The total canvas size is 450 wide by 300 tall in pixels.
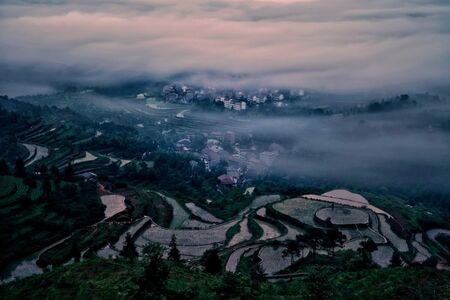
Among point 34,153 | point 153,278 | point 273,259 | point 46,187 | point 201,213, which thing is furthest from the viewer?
point 34,153

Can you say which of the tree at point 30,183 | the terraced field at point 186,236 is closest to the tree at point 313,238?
the terraced field at point 186,236

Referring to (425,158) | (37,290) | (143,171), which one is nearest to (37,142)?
(143,171)

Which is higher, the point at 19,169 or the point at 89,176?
the point at 19,169

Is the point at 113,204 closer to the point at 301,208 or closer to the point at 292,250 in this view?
the point at 301,208

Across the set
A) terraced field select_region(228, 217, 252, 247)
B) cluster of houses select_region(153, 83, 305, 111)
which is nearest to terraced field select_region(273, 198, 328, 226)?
terraced field select_region(228, 217, 252, 247)

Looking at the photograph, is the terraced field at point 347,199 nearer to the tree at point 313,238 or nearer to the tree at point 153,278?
the tree at point 313,238

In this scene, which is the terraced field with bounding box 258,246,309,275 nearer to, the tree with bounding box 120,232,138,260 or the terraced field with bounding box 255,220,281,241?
Result: the terraced field with bounding box 255,220,281,241

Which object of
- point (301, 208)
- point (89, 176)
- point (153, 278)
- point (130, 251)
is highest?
point (153, 278)

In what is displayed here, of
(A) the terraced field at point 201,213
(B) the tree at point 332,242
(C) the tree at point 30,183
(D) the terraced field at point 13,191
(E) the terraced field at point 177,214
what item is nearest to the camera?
(B) the tree at point 332,242

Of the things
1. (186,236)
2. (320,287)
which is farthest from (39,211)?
(320,287)

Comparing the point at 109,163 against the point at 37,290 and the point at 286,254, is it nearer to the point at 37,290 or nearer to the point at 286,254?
the point at 286,254

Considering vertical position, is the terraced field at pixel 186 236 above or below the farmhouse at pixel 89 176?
above

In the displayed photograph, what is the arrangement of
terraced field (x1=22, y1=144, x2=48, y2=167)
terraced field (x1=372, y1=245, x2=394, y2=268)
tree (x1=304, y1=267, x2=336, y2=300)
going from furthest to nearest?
terraced field (x1=22, y1=144, x2=48, y2=167)
terraced field (x1=372, y1=245, x2=394, y2=268)
tree (x1=304, y1=267, x2=336, y2=300)
